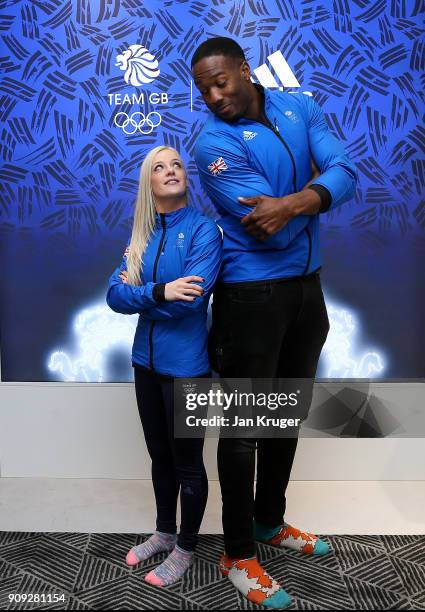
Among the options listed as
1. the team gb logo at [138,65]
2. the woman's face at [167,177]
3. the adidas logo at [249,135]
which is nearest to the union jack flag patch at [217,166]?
the adidas logo at [249,135]

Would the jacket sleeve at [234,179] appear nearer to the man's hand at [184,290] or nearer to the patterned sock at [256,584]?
the man's hand at [184,290]

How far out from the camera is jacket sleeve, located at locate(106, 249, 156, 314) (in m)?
2.07

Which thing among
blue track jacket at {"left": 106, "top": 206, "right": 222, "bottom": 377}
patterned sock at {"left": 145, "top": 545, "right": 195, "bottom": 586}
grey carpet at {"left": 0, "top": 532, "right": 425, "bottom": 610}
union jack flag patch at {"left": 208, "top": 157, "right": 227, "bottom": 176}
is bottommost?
grey carpet at {"left": 0, "top": 532, "right": 425, "bottom": 610}

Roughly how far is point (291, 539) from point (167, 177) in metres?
1.41

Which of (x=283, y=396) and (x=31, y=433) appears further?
(x=31, y=433)

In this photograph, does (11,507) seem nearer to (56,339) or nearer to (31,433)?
(31,433)

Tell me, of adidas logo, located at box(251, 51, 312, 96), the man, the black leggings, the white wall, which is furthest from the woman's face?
the white wall

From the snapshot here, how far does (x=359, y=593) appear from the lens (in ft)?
7.09

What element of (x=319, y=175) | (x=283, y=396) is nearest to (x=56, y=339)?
(x=283, y=396)

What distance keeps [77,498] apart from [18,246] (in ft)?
3.86

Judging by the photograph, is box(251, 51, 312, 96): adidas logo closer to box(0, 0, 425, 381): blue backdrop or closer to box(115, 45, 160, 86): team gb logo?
box(0, 0, 425, 381): blue backdrop

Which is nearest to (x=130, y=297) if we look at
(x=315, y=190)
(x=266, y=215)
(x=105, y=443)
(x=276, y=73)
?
(x=266, y=215)

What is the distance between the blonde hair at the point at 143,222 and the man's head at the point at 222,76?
0.31 meters

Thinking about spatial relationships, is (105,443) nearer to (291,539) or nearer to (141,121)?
(291,539)
